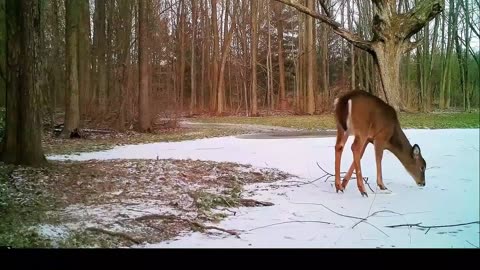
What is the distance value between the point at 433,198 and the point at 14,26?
1.92m

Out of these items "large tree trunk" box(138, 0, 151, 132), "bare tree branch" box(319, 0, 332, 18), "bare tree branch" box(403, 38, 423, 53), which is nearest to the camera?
"bare tree branch" box(403, 38, 423, 53)

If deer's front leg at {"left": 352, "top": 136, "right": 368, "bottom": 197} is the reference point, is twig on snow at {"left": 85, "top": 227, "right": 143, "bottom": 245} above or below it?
below

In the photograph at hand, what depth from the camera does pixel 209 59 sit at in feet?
7.54

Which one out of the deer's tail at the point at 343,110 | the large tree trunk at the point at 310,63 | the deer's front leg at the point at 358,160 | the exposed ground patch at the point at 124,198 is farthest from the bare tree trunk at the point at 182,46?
the deer's front leg at the point at 358,160

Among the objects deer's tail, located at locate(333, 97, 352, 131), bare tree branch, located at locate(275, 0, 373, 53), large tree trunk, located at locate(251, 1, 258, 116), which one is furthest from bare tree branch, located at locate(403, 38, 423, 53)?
large tree trunk, located at locate(251, 1, 258, 116)

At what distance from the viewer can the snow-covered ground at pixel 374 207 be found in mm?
1983

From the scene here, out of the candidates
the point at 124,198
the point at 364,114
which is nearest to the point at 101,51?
the point at 124,198

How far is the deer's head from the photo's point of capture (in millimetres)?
2068

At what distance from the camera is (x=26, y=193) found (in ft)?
7.20

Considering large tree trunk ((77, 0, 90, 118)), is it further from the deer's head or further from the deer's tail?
the deer's head

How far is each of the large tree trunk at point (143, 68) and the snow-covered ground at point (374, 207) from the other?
24.7 inches
